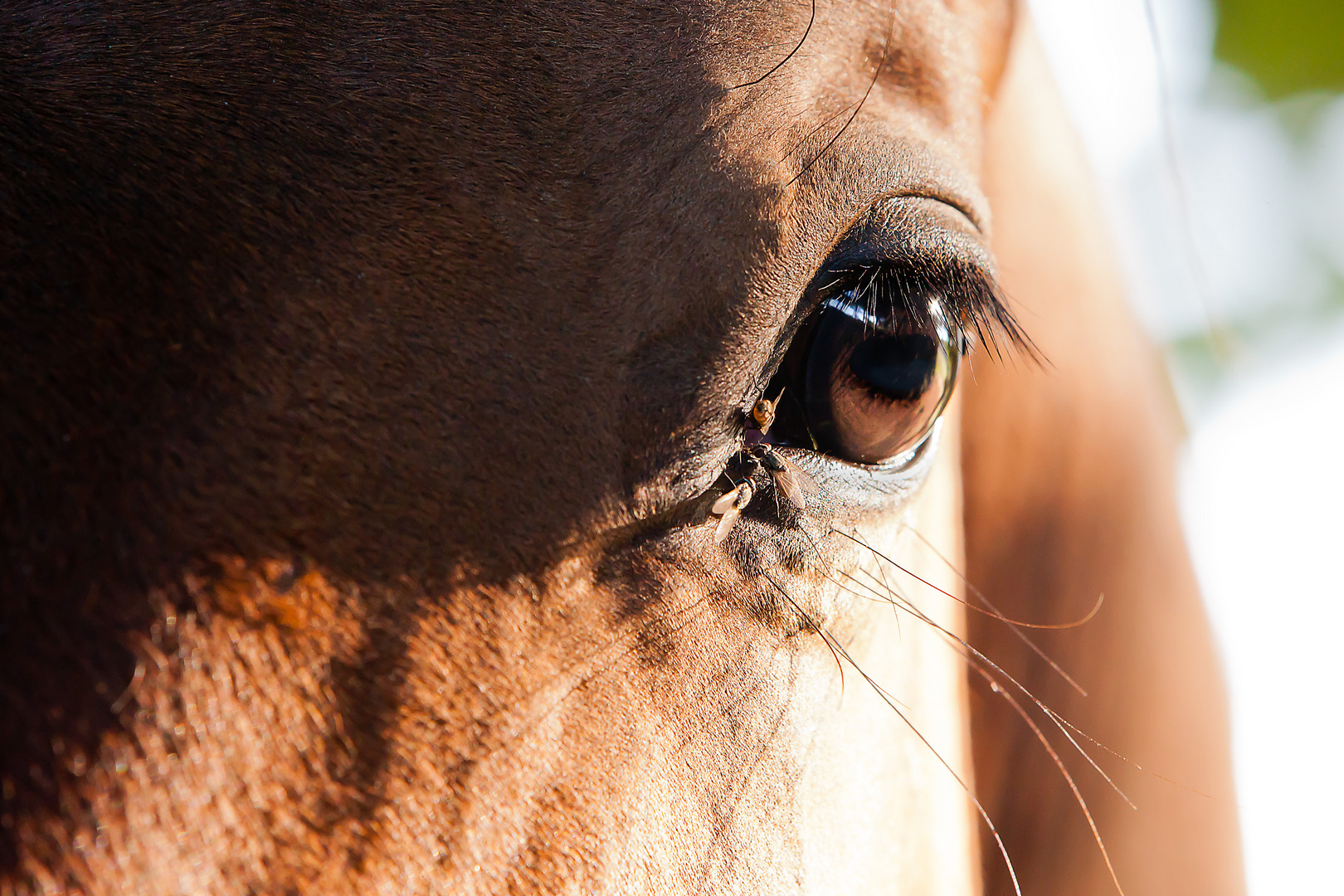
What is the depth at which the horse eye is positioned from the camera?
2.72 ft

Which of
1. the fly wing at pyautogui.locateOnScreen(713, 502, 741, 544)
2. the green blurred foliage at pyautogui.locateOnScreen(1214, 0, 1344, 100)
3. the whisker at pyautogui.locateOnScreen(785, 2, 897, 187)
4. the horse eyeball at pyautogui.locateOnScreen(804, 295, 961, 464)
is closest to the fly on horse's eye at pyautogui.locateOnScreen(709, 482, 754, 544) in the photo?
the fly wing at pyautogui.locateOnScreen(713, 502, 741, 544)

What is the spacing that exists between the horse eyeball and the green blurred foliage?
100cm

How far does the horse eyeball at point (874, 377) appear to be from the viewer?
0.83 metres

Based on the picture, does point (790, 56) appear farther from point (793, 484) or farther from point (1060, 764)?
point (1060, 764)

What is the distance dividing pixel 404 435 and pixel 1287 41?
72.9 inches

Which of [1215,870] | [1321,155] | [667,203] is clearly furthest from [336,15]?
[1321,155]

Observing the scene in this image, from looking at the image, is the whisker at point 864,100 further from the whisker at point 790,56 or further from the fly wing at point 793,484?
the fly wing at point 793,484

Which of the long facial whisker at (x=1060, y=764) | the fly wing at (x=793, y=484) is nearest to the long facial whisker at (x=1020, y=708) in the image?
the long facial whisker at (x=1060, y=764)

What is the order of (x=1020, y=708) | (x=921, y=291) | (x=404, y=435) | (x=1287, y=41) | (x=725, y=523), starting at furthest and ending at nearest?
(x=1287, y=41), (x=1020, y=708), (x=921, y=291), (x=725, y=523), (x=404, y=435)

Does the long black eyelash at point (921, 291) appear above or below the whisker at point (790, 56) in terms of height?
below

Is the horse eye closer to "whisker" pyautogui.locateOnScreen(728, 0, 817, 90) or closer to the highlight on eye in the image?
the highlight on eye

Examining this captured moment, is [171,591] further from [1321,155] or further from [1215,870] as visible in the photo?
[1321,155]

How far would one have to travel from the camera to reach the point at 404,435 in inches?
24.3

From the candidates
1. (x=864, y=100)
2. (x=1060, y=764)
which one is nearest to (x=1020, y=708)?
(x=1060, y=764)
